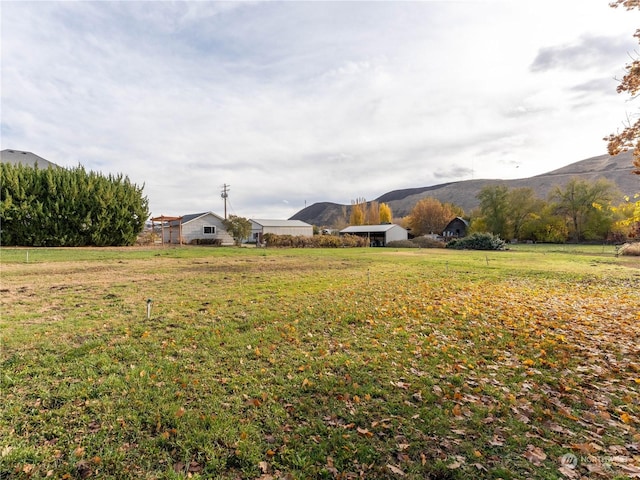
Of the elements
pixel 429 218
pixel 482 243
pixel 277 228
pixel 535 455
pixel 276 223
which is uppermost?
pixel 429 218

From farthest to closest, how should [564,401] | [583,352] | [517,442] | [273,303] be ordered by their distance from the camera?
1. [273,303]
2. [583,352]
3. [564,401]
4. [517,442]

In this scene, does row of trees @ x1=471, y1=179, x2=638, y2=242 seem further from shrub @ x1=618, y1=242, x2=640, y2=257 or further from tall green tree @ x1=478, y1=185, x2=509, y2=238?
shrub @ x1=618, y1=242, x2=640, y2=257

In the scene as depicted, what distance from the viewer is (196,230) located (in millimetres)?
43188

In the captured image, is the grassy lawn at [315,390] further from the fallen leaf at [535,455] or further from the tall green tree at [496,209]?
the tall green tree at [496,209]

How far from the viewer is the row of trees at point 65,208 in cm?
2553

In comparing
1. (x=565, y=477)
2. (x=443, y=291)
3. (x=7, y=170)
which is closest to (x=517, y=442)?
(x=565, y=477)

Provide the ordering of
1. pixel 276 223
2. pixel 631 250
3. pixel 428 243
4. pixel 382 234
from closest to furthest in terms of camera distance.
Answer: pixel 631 250
pixel 428 243
pixel 382 234
pixel 276 223

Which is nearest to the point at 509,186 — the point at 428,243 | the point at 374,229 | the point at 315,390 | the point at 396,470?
the point at 374,229

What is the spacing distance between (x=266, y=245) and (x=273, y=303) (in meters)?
31.7

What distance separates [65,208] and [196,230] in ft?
54.4

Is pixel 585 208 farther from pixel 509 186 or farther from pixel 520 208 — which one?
pixel 509 186

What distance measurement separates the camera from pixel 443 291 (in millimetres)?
10461

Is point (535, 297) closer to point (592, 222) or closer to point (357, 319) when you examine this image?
point (357, 319)

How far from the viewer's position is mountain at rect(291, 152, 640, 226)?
106000mm
